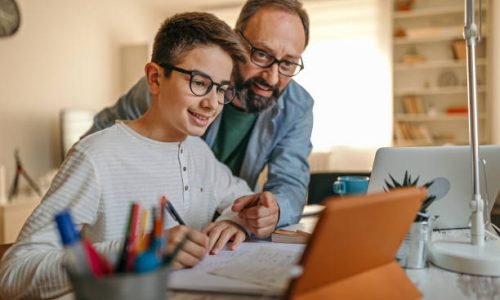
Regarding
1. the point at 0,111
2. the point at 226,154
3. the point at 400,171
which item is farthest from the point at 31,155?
the point at 400,171

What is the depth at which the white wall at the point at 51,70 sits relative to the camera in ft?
11.8

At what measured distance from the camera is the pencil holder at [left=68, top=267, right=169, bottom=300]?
45cm

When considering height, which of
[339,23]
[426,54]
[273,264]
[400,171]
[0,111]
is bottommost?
[273,264]

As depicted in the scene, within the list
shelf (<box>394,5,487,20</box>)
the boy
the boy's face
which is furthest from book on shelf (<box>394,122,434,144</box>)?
the boy's face

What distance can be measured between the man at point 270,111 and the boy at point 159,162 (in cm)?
25

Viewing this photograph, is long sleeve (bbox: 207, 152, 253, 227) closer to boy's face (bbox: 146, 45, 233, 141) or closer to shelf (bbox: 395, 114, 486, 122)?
boy's face (bbox: 146, 45, 233, 141)

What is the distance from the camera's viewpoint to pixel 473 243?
0.89m

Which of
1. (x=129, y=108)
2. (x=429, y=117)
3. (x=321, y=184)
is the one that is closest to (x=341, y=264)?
(x=129, y=108)

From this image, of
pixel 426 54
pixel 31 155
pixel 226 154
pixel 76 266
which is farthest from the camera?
pixel 426 54

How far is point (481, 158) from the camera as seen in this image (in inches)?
41.7

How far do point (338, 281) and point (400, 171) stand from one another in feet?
1.62

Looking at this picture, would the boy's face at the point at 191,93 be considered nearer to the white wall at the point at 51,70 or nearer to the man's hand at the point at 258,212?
the man's hand at the point at 258,212

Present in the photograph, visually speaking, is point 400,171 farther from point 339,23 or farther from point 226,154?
point 339,23

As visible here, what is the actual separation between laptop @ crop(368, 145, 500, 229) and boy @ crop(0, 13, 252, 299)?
34 centimetres
